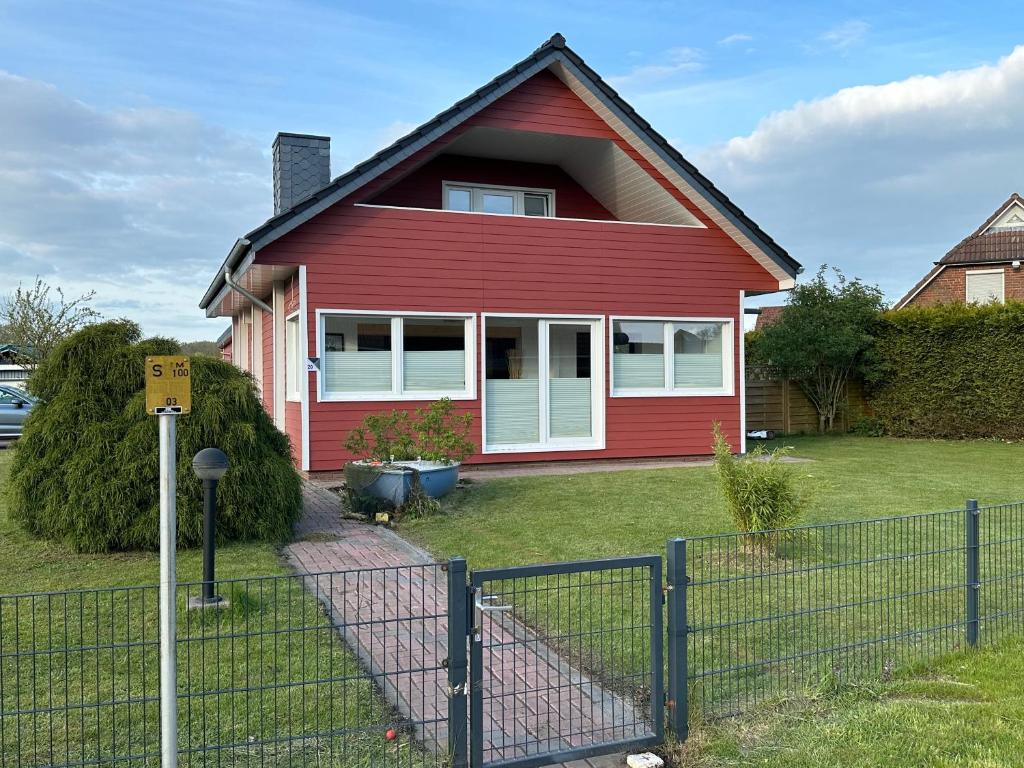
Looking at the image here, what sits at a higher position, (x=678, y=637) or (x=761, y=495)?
(x=761, y=495)

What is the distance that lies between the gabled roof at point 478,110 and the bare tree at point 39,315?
1957 cm

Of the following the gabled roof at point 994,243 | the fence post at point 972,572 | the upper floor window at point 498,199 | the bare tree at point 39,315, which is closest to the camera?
the fence post at point 972,572

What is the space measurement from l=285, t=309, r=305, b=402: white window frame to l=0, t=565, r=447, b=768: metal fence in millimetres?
6887

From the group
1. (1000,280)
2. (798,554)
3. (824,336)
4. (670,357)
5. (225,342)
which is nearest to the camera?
(798,554)

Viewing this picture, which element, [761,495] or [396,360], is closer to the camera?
[761,495]

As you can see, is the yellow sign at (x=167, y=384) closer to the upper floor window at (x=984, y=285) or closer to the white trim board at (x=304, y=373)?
the white trim board at (x=304, y=373)

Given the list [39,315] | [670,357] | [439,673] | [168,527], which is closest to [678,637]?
[439,673]

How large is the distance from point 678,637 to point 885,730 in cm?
98

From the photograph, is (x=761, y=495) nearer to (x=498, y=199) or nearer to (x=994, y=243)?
(x=498, y=199)

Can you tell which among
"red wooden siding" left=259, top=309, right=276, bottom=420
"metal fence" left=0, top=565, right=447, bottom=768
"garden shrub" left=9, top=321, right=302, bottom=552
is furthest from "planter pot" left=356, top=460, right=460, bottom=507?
"red wooden siding" left=259, top=309, right=276, bottom=420

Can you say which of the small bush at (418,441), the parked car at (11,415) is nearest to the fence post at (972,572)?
the small bush at (418,441)

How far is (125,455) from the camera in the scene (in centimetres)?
691

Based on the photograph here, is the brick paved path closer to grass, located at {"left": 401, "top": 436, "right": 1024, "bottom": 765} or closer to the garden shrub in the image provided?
grass, located at {"left": 401, "top": 436, "right": 1024, "bottom": 765}

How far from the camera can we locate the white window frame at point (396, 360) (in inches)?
466
